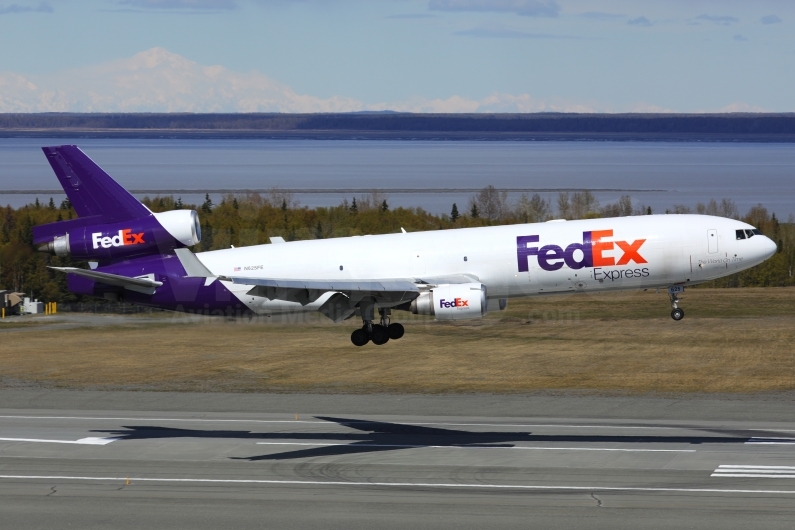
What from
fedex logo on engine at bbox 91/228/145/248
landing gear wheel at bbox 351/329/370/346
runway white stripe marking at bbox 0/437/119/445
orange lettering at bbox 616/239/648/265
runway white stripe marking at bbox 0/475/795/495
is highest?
fedex logo on engine at bbox 91/228/145/248

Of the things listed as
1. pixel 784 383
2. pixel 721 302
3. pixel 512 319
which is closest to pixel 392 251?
pixel 784 383

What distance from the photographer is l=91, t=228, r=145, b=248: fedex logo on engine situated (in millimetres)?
56094

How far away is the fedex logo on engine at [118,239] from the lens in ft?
184

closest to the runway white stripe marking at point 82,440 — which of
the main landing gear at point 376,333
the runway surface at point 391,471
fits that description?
the runway surface at point 391,471

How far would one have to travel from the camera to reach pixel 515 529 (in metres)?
39.9

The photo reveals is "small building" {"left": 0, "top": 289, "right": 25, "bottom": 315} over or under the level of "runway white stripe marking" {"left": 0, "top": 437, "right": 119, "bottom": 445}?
over

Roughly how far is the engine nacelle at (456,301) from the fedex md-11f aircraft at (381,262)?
58mm

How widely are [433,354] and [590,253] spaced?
38.0 metres

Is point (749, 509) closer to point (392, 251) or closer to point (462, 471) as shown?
point (462, 471)

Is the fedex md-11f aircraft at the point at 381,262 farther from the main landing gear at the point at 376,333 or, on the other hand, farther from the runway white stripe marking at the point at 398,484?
the runway white stripe marking at the point at 398,484

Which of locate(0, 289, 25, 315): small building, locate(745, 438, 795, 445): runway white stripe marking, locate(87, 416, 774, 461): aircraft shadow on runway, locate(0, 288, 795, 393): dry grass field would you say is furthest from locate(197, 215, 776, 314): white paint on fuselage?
locate(0, 289, 25, 315): small building

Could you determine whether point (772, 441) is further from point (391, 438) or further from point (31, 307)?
point (31, 307)

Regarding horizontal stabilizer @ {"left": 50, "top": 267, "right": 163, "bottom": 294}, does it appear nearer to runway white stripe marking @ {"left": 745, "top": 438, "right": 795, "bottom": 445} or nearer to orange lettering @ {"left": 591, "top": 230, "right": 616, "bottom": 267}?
orange lettering @ {"left": 591, "top": 230, "right": 616, "bottom": 267}

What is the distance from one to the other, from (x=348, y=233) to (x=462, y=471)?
9703 centimetres
